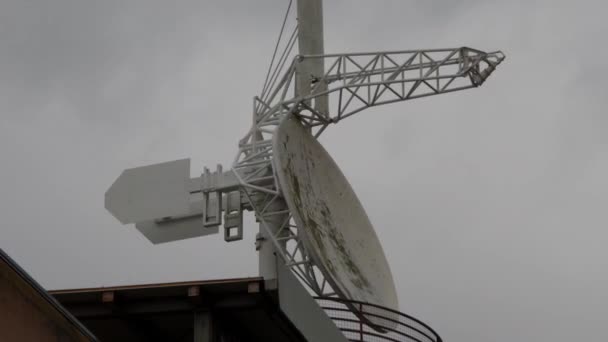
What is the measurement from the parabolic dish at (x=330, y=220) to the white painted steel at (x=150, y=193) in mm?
4466

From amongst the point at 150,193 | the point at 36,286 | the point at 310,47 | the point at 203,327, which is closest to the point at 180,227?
the point at 150,193

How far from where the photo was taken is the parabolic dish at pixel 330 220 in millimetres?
41625

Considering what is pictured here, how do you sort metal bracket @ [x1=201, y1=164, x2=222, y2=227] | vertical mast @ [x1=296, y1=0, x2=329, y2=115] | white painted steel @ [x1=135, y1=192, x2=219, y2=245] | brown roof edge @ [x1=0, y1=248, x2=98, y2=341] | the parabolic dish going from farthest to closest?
vertical mast @ [x1=296, y1=0, x2=329, y2=115]
white painted steel @ [x1=135, y1=192, x2=219, y2=245]
metal bracket @ [x1=201, y1=164, x2=222, y2=227]
the parabolic dish
brown roof edge @ [x1=0, y1=248, x2=98, y2=341]

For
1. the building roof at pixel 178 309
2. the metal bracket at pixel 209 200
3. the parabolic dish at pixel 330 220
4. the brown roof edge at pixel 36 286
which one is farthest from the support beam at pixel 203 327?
the metal bracket at pixel 209 200

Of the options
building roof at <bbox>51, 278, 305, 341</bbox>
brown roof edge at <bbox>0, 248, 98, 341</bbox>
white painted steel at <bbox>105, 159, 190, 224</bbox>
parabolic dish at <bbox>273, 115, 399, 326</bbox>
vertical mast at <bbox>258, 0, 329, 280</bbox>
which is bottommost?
brown roof edge at <bbox>0, 248, 98, 341</bbox>

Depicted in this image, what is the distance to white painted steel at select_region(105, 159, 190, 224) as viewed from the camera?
1881 inches

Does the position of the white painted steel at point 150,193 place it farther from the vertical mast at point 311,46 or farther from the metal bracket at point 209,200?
the vertical mast at point 311,46

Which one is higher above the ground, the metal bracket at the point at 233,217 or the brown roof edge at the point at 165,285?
the metal bracket at the point at 233,217

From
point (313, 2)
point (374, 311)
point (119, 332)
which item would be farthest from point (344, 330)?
point (313, 2)

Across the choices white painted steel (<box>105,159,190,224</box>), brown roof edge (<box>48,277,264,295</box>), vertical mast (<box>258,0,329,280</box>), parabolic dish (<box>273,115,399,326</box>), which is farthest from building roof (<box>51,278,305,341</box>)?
white painted steel (<box>105,159,190,224</box>)

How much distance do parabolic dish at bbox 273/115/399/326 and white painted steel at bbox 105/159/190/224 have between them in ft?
14.7

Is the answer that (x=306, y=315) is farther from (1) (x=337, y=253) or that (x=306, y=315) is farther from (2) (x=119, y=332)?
(1) (x=337, y=253)

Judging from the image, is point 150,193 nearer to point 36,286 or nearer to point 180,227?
point 180,227

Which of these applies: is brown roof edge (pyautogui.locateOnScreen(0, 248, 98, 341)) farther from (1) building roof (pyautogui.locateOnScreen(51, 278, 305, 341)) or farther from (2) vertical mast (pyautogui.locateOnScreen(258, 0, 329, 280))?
(2) vertical mast (pyautogui.locateOnScreen(258, 0, 329, 280))
